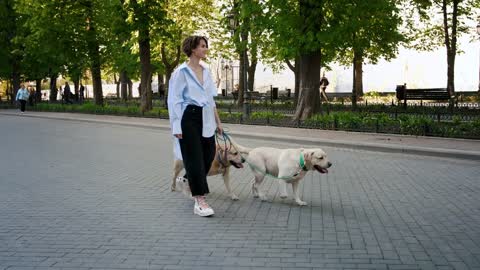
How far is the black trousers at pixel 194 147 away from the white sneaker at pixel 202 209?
0.27 ft

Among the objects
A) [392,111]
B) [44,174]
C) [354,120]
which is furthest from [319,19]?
[44,174]

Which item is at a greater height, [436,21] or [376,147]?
[436,21]

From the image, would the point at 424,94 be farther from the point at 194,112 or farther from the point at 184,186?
the point at 194,112

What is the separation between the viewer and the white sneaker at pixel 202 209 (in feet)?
21.0

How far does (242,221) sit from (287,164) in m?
1.09

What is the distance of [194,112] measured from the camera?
20.9ft

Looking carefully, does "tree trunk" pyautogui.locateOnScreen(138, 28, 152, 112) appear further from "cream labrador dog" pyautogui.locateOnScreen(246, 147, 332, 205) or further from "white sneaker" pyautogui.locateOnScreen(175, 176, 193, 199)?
"cream labrador dog" pyautogui.locateOnScreen(246, 147, 332, 205)

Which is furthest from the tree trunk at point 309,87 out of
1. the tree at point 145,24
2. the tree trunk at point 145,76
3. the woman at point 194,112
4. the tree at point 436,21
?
the woman at point 194,112

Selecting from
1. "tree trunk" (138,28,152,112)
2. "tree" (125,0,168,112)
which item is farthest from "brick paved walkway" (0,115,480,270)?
"tree trunk" (138,28,152,112)

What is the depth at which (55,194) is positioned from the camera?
7.91m

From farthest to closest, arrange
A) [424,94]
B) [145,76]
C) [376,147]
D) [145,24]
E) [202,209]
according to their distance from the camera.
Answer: [145,76], [145,24], [424,94], [376,147], [202,209]

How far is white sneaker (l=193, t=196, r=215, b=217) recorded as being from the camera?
21.0ft

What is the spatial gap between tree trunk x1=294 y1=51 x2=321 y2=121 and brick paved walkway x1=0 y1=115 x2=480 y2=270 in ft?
29.6

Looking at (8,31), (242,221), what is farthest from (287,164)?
(8,31)
